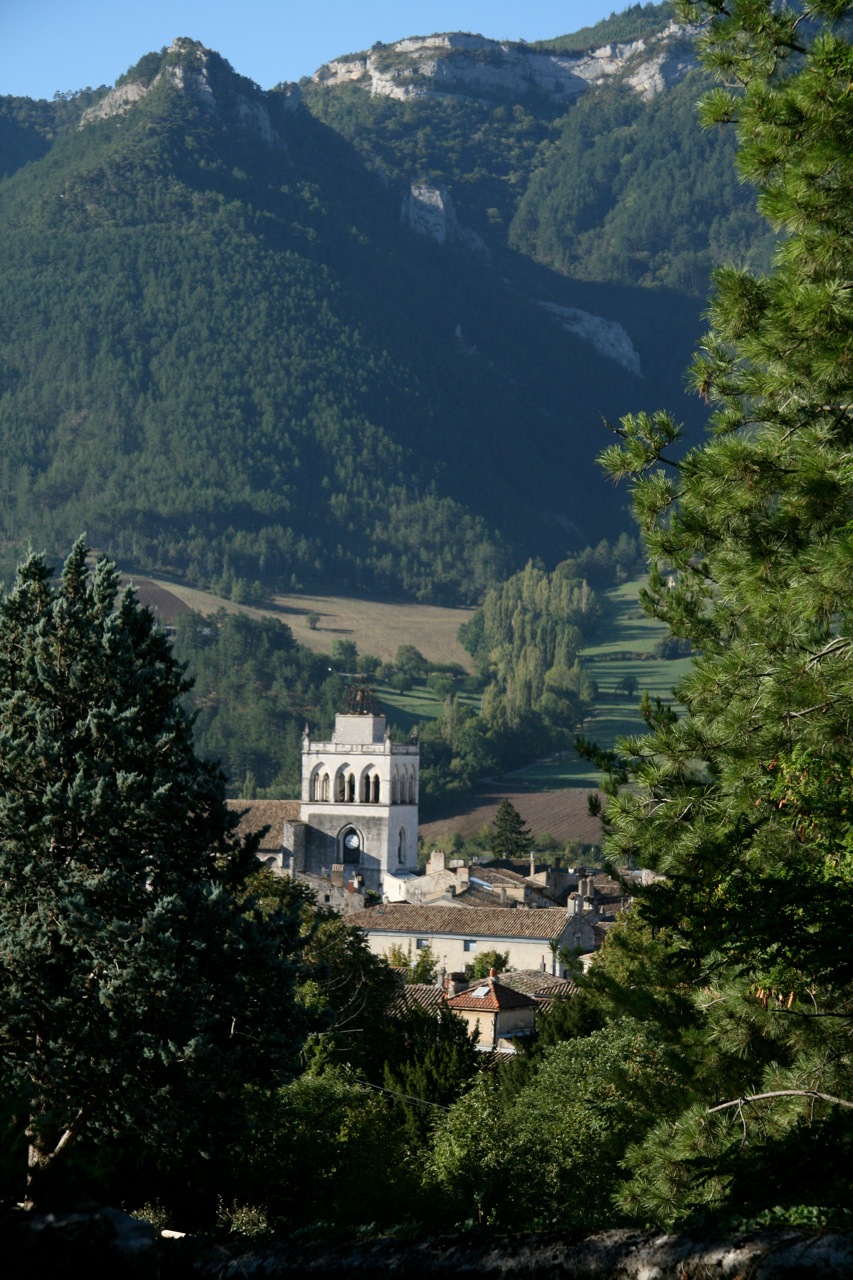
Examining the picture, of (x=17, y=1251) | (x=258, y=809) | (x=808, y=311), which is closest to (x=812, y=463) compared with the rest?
(x=808, y=311)

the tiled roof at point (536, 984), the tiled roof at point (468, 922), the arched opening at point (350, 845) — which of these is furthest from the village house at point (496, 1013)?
the arched opening at point (350, 845)

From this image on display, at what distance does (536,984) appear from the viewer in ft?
205

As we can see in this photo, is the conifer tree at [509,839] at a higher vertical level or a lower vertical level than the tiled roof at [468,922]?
higher

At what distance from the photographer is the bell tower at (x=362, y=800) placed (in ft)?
425

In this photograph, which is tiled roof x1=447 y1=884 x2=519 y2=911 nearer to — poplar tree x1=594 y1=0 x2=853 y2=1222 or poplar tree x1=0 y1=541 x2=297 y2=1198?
poplar tree x1=0 y1=541 x2=297 y2=1198

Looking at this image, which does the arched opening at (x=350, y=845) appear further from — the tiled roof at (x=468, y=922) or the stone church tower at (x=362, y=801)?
the tiled roof at (x=468, y=922)

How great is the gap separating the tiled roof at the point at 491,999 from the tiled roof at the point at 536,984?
2140mm

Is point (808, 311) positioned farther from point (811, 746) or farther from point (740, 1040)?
point (740, 1040)

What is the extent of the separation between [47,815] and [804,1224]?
12775 mm

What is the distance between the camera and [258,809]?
415 ft

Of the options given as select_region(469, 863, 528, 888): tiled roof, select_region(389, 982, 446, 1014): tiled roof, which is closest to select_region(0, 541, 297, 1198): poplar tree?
select_region(389, 982, 446, 1014): tiled roof

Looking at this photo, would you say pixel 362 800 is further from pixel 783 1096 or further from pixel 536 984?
pixel 783 1096

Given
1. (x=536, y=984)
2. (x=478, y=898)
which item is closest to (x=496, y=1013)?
(x=536, y=984)

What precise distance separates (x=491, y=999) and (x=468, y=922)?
91.9 feet
